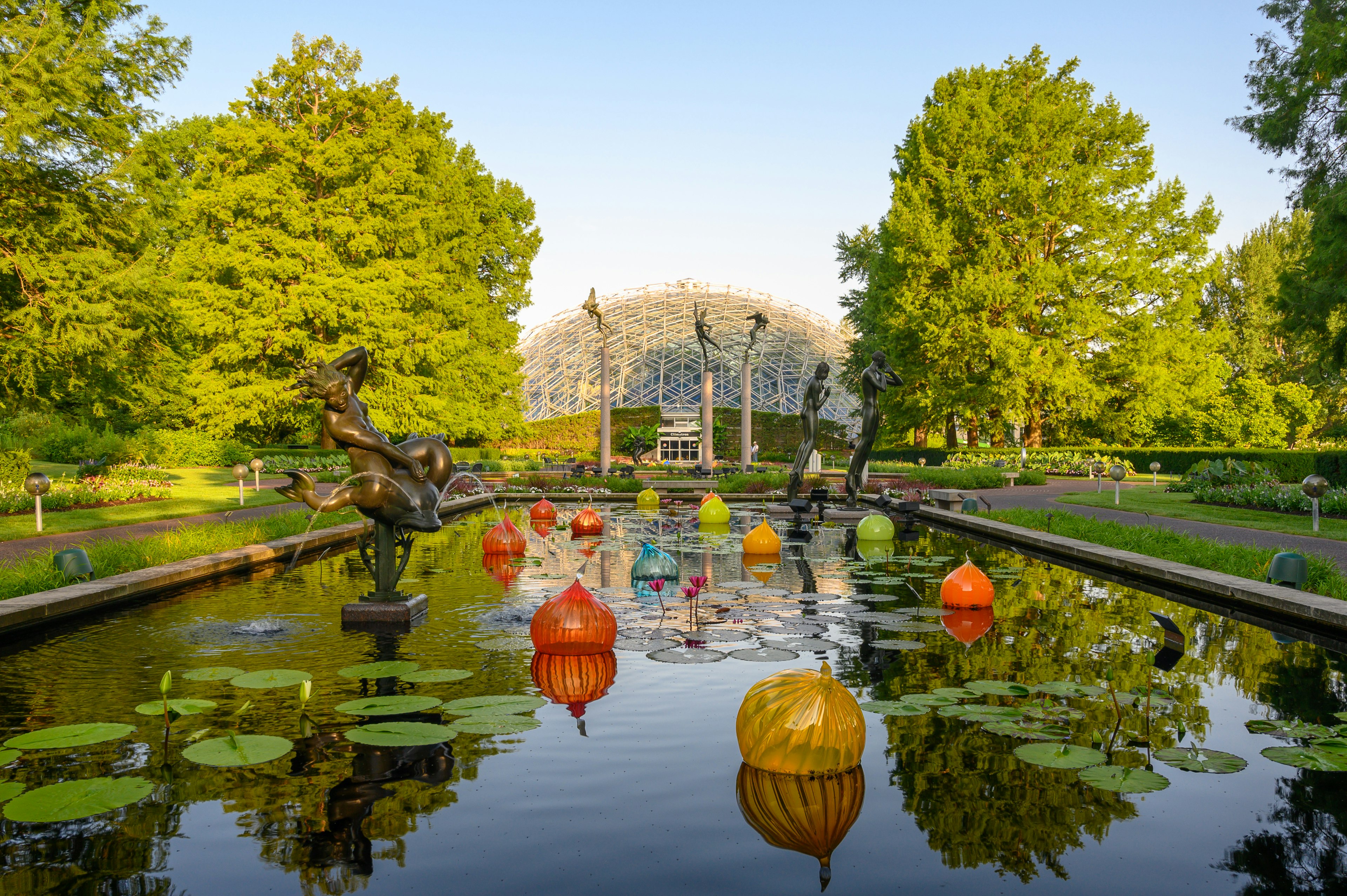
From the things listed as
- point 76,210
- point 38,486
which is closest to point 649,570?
point 38,486

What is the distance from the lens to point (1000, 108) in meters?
38.6

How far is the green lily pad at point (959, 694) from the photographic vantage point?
18.7 feet

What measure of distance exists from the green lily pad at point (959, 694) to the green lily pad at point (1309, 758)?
5.14 ft

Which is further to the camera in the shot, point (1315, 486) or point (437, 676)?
point (1315, 486)

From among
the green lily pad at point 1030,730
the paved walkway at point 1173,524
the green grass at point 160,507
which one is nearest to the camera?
the green lily pad at point 1030,730

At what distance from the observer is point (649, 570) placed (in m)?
10.1

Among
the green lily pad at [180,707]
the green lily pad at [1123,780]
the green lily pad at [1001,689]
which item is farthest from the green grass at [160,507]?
the green lily pad at [1123,780]

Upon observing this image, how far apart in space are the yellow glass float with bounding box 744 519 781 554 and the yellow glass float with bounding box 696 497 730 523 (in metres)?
3.97

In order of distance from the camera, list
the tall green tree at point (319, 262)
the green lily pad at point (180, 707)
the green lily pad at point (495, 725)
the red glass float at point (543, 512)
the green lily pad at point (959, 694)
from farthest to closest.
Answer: the tall green tree at point (319, 262) → the red glass float at point (543, 512) → the green lily pad at point (959, 694) → the green lily pad at point (180, 707) → the green lily pad at point (495, 725)

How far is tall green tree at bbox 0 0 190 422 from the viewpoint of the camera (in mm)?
21516

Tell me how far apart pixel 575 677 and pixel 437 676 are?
38.5 inches

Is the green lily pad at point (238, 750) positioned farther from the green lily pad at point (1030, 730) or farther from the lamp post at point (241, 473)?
the lamp post at point (241, 473)

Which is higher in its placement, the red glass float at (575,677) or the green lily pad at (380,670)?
the green lily pad at (380,670)

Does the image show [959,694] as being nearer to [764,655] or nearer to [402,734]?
[764,655]
